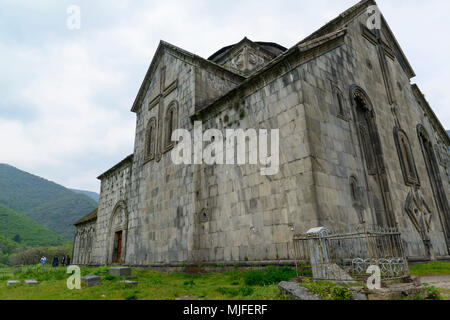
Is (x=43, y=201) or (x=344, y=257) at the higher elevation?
(x=43, y=201)

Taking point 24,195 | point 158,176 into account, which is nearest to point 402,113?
point 158,176

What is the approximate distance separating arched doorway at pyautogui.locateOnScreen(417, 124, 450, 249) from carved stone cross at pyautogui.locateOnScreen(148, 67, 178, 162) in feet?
48.4

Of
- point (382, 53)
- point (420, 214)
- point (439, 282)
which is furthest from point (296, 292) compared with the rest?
point (382, 53)

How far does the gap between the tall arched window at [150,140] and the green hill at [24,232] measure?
226 ft

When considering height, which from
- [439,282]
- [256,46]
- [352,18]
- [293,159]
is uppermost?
[256,46]

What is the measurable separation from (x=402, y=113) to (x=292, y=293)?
13.9 m

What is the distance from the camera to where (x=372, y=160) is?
11.5m

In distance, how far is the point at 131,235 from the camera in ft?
52.4

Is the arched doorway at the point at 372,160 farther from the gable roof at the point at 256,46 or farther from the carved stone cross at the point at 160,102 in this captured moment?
the gable roof at the point at 256,46

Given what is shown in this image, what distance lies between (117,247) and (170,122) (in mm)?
9791

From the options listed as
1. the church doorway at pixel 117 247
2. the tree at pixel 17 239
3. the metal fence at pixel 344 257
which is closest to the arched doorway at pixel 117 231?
the church doorway at pixel 117 247

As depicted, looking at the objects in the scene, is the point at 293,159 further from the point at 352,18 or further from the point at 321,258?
the point at 352,18

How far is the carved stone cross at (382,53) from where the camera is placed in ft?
46.0
